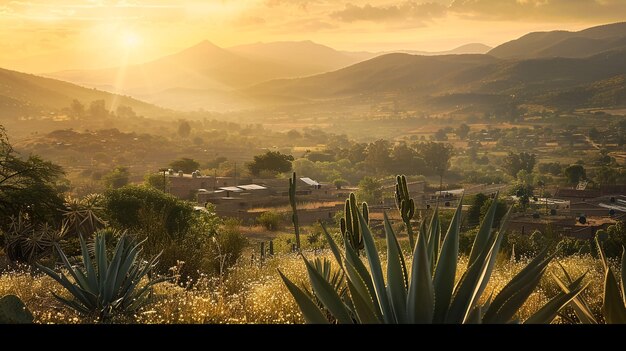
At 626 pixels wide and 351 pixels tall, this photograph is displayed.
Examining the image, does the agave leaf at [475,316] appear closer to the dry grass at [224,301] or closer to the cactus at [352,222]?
the dry grass at [224,301]

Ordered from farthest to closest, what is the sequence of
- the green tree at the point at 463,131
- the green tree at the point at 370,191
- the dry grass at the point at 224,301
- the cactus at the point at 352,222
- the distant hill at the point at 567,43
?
the distant hill at the point at 567,43, the green tree at the point at 463,131, the green tree at the point at 370,191, the dry grass at the point at 224,301, the cactus at the point at 352,222

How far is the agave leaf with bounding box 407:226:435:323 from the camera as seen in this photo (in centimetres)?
203

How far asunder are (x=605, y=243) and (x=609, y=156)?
195 feet

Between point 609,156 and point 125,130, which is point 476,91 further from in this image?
point 125,130

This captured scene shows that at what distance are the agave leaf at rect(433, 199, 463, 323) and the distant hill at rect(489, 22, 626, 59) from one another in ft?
461

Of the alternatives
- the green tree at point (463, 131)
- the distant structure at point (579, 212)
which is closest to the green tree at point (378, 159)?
the distant structure at point (579, 212)

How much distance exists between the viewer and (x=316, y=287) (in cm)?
224

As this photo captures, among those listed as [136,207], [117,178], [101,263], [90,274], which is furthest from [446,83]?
[90,274]

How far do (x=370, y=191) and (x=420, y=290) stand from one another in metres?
54.7

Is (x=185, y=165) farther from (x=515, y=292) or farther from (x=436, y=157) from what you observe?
(x=515, y=292)

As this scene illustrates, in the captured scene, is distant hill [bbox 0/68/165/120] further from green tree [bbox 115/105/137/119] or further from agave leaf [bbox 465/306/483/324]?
agave leaf [bbox 465/306/483/324]

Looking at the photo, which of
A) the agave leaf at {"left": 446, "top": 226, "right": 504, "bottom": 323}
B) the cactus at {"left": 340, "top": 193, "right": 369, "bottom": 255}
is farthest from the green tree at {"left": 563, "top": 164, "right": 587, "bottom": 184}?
the agave leaf at {"left": 446, "top": 226, "right": 504, "bottom": 323}

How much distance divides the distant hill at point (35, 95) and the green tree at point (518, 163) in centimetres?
6417

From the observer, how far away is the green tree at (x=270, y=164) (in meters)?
62.3
